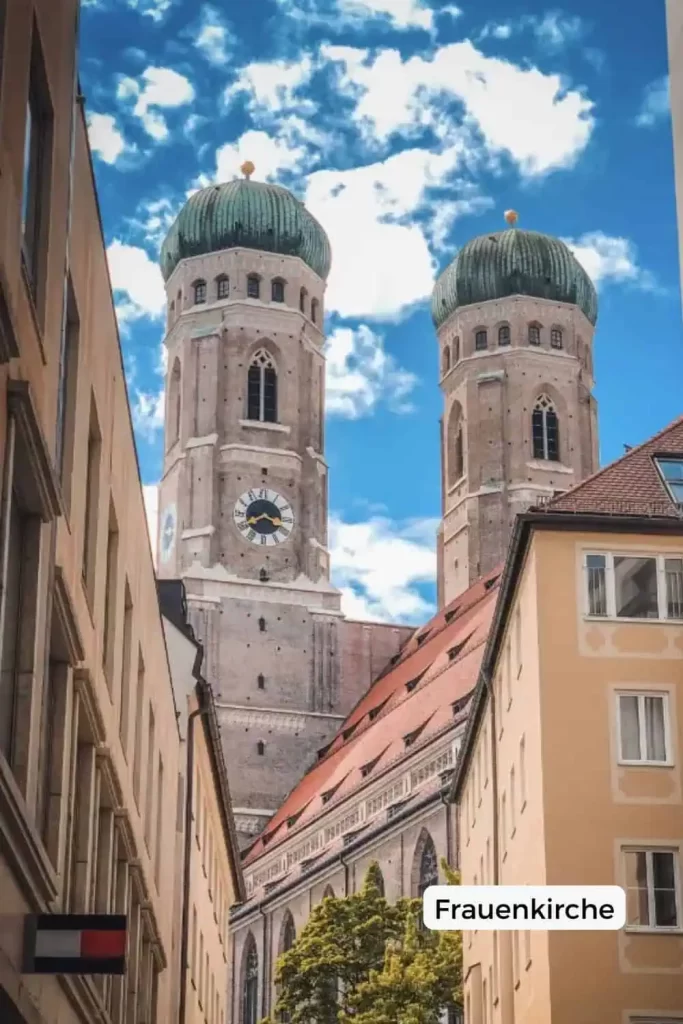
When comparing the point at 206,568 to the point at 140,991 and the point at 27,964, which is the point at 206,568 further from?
the point at 27,964

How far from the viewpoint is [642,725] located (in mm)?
26672

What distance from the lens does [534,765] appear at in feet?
88.0

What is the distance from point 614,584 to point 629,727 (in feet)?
6.41

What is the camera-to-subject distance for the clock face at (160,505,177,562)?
87.8 m

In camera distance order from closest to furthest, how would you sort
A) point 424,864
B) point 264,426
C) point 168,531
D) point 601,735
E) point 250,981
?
point 601,735, point 424,864, point 250,981, point 264,426, point 168,531

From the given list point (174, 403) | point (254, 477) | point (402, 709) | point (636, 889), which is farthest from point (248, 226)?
point (636, 889)

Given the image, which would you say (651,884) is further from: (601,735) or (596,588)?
(596,588)

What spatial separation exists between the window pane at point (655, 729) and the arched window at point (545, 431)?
67811 millimetres

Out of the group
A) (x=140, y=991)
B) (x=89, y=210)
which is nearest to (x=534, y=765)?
(x=140, y=991)

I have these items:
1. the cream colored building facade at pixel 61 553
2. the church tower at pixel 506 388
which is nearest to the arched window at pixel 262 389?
the church tower at pixel 506 388

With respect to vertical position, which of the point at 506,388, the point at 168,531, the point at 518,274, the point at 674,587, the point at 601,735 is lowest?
the point at 601,735

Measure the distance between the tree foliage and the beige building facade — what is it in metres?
14.8

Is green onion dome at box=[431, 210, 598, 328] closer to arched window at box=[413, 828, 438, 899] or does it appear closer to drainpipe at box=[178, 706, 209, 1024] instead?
arched window at box=[413, 828, 438, 899]

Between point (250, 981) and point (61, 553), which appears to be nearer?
point (61, 553)
